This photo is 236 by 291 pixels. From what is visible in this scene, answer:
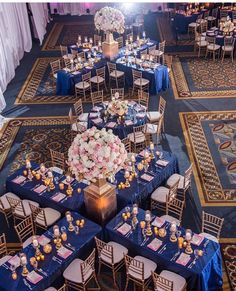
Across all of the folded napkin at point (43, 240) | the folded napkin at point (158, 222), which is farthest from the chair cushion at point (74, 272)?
the folded napkin at point (158, 222)

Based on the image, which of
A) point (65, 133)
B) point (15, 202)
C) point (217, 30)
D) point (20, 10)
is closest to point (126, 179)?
point (15, 202)

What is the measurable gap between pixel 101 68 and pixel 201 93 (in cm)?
327

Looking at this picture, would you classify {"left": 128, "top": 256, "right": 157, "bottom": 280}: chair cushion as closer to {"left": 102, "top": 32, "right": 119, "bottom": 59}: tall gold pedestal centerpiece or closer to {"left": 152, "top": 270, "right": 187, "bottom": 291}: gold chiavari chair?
{"left": 152, "top": 270, "right": 187, "bottom": 291}: gold chiavari chair

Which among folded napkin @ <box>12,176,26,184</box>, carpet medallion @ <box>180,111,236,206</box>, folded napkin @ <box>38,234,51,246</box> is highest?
folded napkin @ <box>12,176,26,184</box>

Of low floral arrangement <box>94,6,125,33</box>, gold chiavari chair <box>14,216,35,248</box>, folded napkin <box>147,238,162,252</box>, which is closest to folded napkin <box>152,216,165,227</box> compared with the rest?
folded napkin <box>147,238,162,252</box>

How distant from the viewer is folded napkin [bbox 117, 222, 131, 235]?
21.3 ft

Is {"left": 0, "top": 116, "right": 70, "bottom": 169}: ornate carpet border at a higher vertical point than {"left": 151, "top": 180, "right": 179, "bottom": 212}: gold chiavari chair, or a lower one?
lower

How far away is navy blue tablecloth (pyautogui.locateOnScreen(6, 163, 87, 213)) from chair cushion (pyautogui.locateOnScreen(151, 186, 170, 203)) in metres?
1.37

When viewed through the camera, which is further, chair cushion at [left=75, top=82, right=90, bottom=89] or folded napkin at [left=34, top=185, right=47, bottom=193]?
chair cushion at [left=75, top=82, right=90, bottom=89]

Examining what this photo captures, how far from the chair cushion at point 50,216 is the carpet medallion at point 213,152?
298 cm

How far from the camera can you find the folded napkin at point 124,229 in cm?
648

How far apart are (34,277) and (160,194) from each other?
2927mm

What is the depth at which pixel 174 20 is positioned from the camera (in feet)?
56.0

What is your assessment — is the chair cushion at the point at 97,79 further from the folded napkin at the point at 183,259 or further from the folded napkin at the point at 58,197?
the folded napkin at the point at 183,259
